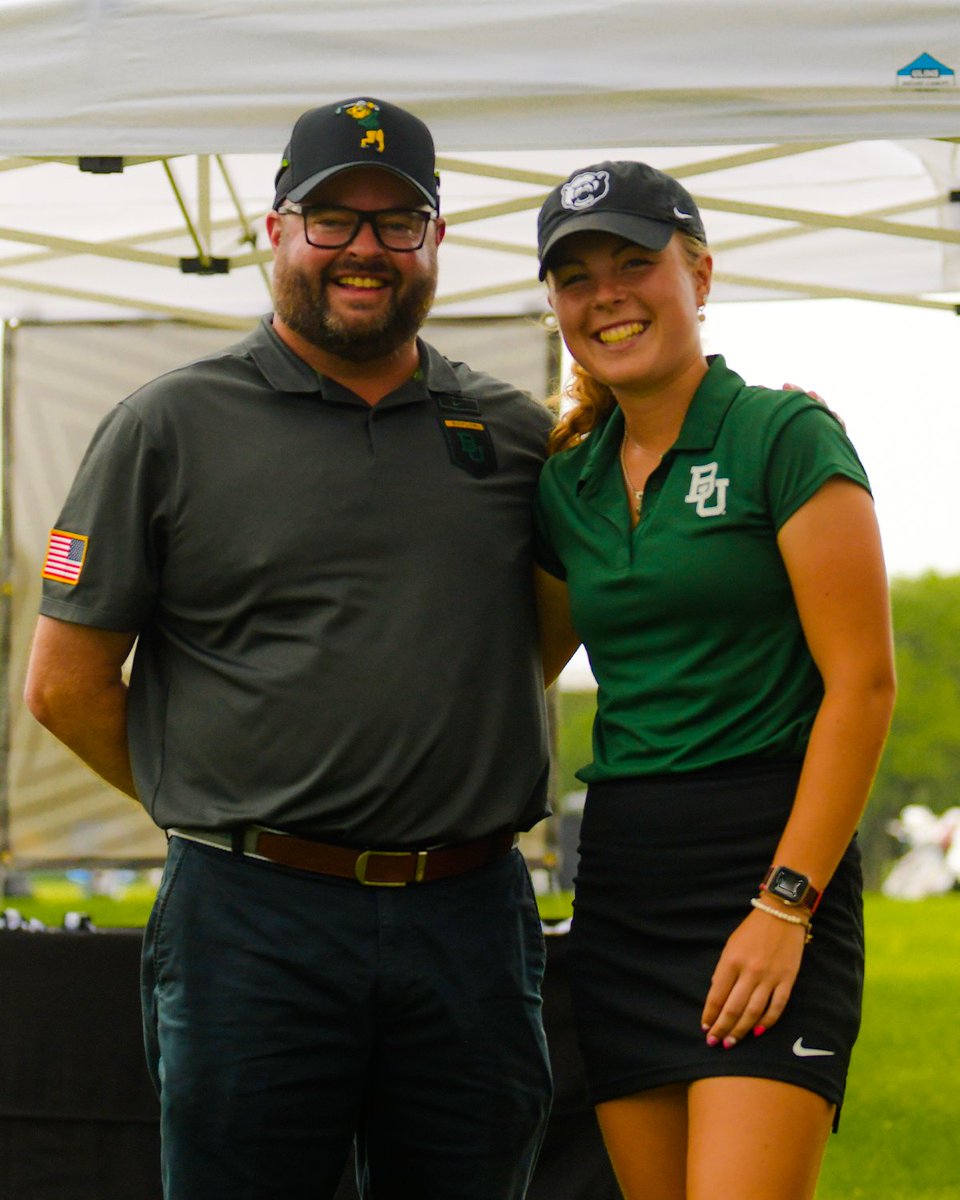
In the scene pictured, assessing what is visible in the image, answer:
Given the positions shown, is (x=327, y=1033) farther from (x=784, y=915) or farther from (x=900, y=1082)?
(x=900, y=1082)

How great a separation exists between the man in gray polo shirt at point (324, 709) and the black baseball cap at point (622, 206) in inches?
10.5

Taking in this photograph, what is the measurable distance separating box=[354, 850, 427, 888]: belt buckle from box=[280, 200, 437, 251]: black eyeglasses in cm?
87

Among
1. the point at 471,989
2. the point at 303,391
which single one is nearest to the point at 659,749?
the point at 471,989

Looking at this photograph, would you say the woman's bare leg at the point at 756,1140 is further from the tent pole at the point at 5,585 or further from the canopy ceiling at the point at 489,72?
the tent pole at the point at 5,585

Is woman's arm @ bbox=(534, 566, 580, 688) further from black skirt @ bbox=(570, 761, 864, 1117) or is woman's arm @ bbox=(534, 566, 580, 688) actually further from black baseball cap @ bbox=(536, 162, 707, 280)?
black baseball cap @ bbox=(536, 162, 707, 280)

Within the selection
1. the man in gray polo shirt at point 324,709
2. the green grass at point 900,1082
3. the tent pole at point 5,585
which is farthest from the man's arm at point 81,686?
the tent pole at point 5,585

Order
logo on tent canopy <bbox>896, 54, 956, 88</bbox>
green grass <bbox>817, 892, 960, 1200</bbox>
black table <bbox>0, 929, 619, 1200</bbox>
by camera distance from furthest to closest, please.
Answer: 1. green grass <bbox>817, 892, 960, 1200</bbox>
2. black table <bbox>0, 929, 619, 1200</bbox>
3. logo on tent canopy <bbox>896, 54, 956, 88</bbox>

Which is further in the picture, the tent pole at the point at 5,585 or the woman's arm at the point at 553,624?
the tent pole at the point at 5,585

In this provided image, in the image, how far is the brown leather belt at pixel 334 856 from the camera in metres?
2.23

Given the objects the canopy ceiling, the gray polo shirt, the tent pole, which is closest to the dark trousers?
the gray polo shirt

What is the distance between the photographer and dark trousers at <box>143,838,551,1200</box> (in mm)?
2211

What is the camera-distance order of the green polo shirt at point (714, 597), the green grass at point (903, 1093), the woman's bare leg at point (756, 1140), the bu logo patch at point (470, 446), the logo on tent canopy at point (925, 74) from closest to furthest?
the woman's bare leg at point (756, 1140) < the green polo shirt at point (714, 597) < the bu logo patch at point (470, 446) < the logo on tent canopy at point (925, 74) < the green grass at point (903, 1093)

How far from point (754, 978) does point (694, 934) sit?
0.11 meters

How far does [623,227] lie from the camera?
7.04 feet
